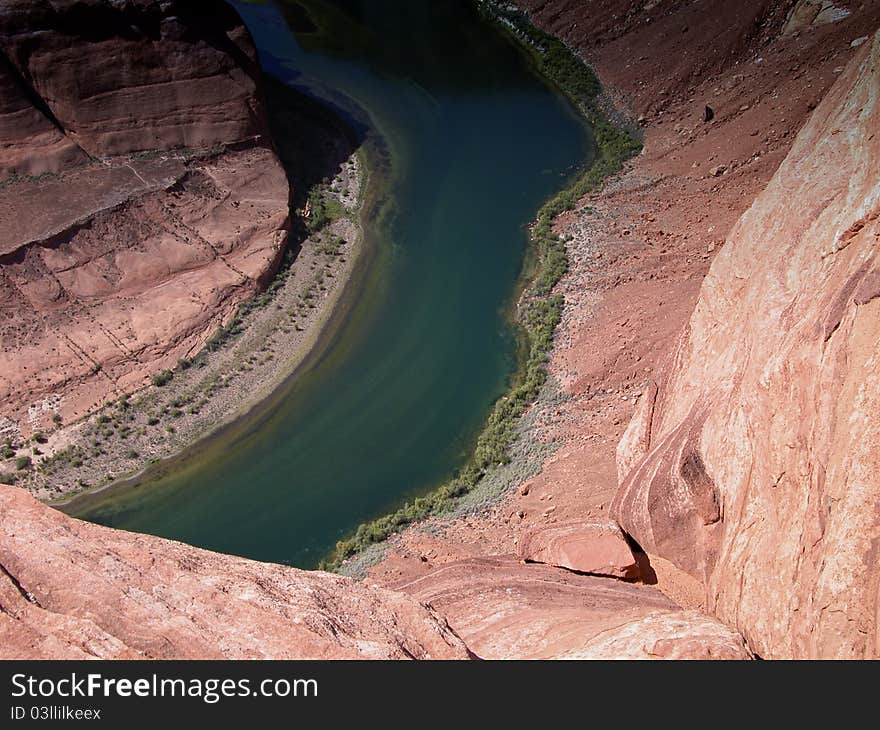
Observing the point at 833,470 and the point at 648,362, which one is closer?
the point at 833,470

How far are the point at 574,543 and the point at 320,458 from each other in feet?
28.2

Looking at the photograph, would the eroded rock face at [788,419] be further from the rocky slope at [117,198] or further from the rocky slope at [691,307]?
the rocky slope at [117,198]

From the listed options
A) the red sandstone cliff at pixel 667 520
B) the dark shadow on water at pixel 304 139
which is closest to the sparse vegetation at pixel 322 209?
the dark shadow on water at pixel 304 139

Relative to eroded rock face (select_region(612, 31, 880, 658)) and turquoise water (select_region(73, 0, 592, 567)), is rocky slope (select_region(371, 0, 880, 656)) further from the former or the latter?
turquoise water (select_region(73, 0, 592, 567))

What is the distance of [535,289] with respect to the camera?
88.2 feet

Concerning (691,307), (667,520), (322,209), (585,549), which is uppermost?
(322,209)

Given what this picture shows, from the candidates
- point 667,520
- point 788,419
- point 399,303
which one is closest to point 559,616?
point 667,520

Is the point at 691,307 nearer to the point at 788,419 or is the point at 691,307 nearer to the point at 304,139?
the point at 788,419

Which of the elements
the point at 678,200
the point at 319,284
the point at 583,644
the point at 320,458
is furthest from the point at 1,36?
the point at 583,644

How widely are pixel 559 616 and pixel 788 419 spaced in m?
5.16

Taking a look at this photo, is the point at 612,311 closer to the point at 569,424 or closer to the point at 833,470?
the point at 569,424

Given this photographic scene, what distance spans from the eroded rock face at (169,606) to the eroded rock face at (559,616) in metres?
1.53

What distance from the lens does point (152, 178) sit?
2725cm

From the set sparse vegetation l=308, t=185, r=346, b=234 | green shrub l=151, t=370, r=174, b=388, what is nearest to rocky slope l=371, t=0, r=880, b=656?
sparse vegetation l=308, t=185, r=346, b=234
